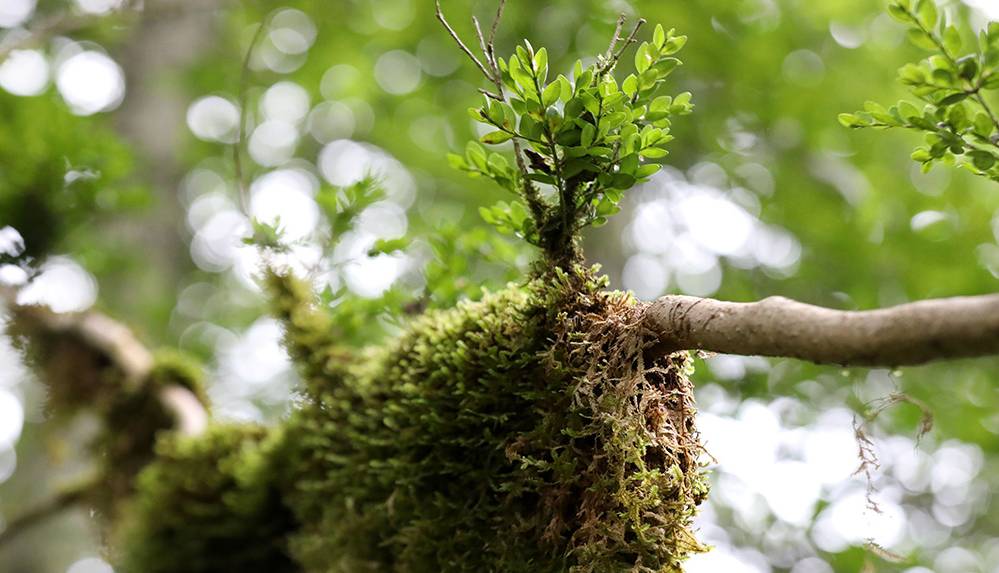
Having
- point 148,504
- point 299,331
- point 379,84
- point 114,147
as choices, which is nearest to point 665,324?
point 299,331

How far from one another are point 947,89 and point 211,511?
74.6 inches

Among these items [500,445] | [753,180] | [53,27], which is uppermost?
[753,180]

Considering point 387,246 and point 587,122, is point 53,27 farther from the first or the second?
point 587,122

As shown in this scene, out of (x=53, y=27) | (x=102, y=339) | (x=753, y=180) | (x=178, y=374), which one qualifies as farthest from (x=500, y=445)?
(x=753, y=180)

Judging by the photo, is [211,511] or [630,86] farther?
[211,511]

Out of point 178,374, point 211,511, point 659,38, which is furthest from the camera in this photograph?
point 178,374

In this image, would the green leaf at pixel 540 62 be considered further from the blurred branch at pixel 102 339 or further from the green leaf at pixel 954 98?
the blurred branch at pixel 102 339

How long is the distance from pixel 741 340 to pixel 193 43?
6.34 meters

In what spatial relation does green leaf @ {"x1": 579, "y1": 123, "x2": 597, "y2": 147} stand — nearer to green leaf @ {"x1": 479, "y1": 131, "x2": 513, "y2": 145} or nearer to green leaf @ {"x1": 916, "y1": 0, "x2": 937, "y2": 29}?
green leaf @ {"x1": 479, "y1": 131, "x2": 513, "y2": 145}

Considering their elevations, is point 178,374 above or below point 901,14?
below

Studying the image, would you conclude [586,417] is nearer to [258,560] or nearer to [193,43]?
[258,560]

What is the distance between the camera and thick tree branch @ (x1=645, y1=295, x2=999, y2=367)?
0.71 meters

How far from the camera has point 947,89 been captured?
3.15 ft

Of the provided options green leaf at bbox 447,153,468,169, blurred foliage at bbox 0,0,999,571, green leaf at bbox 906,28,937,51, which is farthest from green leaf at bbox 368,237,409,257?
green leaf at bbox 906,28,937,51
